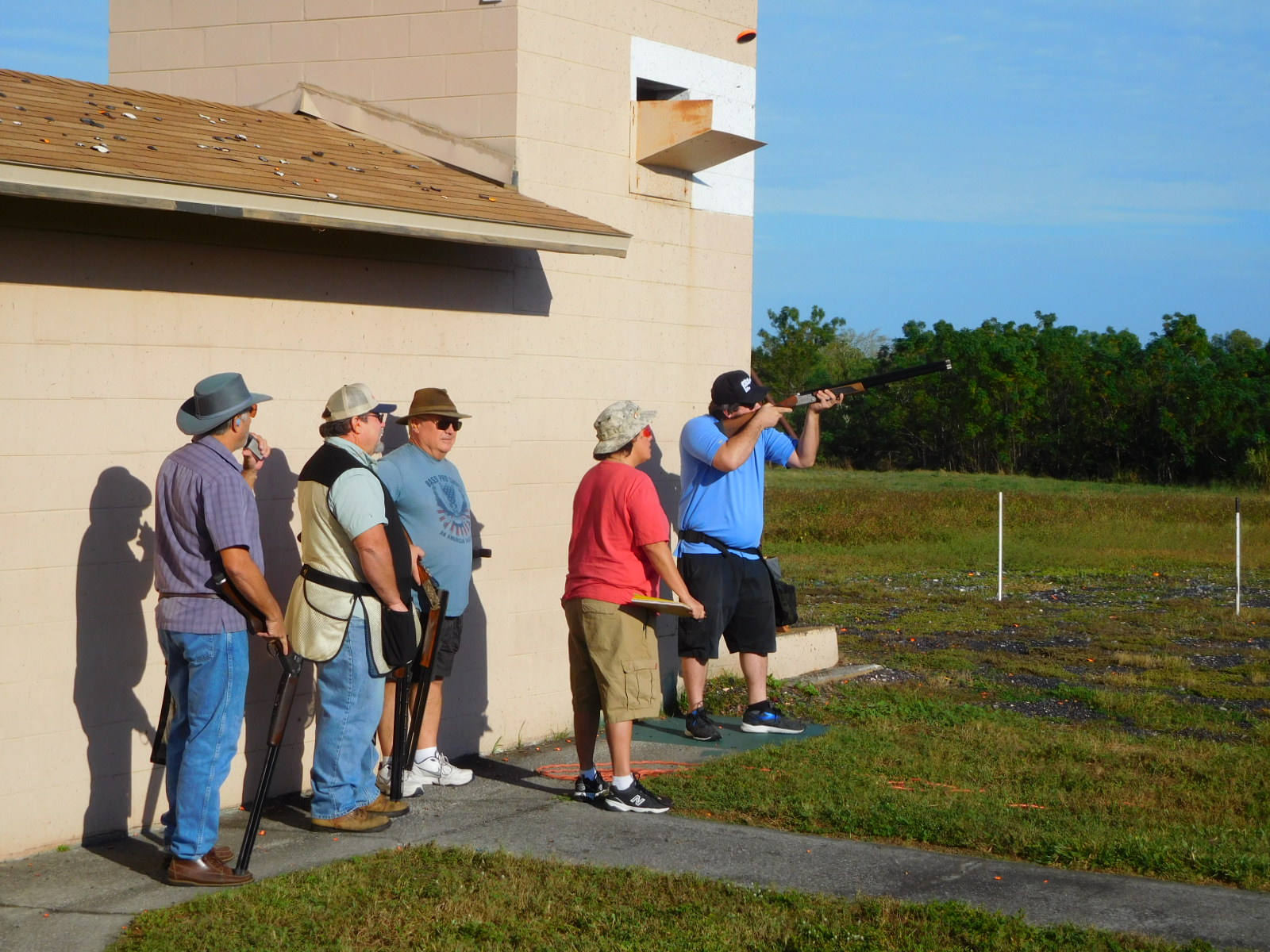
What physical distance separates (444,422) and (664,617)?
318cm

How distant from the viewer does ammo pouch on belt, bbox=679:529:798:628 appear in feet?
26.2

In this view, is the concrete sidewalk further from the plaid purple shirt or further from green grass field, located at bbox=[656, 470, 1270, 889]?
the plaid purple shirt

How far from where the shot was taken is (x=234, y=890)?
521 centimetres

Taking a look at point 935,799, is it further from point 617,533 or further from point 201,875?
point 201,875

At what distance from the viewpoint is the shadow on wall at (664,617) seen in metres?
9.09

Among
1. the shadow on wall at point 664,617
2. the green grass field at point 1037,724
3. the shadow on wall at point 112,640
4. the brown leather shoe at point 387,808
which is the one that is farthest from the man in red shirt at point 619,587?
the shadow on wall at point 664,617

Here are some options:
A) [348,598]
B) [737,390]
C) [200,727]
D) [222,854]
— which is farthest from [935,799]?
[200,727]

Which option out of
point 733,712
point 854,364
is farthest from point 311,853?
point 854,364

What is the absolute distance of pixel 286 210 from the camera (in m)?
6.07

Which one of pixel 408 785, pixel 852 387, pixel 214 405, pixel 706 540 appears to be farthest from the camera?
pixel 852 387

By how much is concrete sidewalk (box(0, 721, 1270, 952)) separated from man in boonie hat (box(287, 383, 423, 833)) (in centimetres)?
32

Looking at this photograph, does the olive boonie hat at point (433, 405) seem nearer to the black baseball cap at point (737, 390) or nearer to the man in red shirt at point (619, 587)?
the man in red shirt at point (619, 587)

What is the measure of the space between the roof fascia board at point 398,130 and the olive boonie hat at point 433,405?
1830 mm

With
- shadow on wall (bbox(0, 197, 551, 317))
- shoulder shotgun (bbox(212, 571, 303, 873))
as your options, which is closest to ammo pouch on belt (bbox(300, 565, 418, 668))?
shoulder shotgun (bbox(212, 571, 303, 873))
